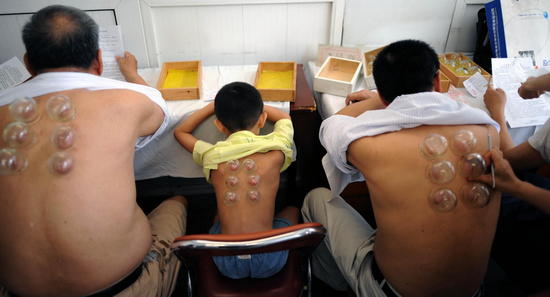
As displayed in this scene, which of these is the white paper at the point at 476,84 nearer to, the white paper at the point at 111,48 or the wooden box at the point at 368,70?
the wooden box at the point at 368,70

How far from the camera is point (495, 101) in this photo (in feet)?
5.52

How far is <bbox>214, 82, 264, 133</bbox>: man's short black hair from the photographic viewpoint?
4.79 ft

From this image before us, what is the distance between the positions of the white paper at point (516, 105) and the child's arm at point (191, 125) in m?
1.51

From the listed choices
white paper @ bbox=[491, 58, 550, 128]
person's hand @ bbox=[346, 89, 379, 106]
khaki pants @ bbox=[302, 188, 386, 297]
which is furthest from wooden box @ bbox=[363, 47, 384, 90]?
khaki pants @ bbox=[302, 188, 386, 297]

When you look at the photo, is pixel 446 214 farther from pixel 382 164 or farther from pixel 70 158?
pixel 70 158

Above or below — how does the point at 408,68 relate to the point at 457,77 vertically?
above

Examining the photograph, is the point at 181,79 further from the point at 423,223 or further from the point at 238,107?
the point at 423,223

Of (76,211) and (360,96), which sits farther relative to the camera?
(360,96)

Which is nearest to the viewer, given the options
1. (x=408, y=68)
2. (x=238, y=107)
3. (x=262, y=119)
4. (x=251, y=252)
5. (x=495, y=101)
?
(x=251, y=252)

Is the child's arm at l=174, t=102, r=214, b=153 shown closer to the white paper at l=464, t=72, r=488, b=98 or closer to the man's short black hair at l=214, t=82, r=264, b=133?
the man's short black hair at l=214, t=82, r=264, b=133

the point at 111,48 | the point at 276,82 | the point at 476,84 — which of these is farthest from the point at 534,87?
the point at 111,48

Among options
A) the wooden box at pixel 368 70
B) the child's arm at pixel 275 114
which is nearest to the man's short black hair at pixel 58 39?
the child's arm at pixel 275 114

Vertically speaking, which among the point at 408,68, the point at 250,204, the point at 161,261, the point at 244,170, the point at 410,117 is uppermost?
the point at 408,68

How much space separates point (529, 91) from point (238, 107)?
1404 mm
